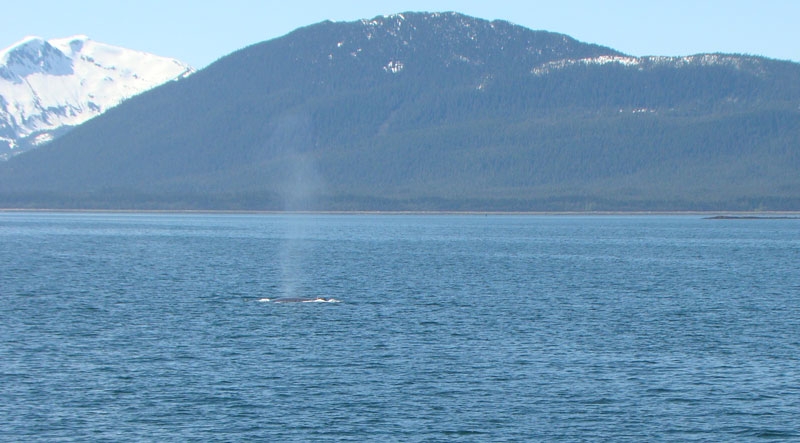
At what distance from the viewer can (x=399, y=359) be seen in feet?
194

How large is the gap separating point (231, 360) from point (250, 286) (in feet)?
155

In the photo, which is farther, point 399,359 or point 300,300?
point 300,300

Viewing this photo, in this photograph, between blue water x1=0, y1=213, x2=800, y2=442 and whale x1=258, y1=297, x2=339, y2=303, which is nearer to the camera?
blue water x1=0, y1=213, x2=800, y2=442

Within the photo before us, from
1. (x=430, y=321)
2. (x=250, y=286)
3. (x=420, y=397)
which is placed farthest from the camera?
(x=250, y=286)

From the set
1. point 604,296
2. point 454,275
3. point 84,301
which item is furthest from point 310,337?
point 454,275

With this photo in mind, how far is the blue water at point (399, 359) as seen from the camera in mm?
45031

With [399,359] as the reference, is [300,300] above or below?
above

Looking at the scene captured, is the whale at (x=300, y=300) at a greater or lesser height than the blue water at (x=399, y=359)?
greater

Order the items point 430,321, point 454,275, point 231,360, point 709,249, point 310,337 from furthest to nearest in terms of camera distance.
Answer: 1. point 709,249
2. point 454,275
3. point 430,321
4. point 310,337
5. point 231,360

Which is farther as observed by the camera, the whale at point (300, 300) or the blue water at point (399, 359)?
the whale at point (300, 300)

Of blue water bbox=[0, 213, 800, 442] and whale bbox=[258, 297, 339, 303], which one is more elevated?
whale bbox=[258, 297, 339, 303]

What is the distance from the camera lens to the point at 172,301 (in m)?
90.0

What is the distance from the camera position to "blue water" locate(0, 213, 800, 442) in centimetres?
4503

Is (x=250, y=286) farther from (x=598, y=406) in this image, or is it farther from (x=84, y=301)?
(x=598, y=406)
